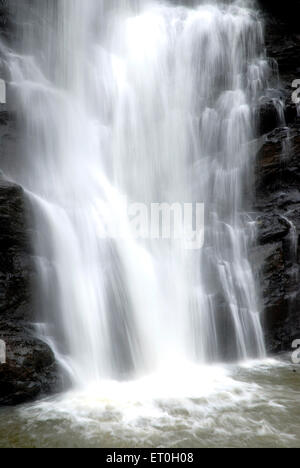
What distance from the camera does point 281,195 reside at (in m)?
10.2

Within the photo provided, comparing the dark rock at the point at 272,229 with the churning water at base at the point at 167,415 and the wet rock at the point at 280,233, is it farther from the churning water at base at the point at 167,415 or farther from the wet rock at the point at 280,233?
the churning water at base at the point at 167,415

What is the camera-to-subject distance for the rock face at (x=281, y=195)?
855 cm

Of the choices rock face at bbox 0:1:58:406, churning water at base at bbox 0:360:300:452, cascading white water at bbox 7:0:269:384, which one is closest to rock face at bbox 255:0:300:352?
cascading white water at bbox 7:0:269:384

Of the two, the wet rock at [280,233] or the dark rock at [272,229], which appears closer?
the wet rock at [280,233]

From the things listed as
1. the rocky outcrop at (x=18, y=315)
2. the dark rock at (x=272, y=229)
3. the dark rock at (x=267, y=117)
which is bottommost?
the rocky outcrop at (x=18, y=315)

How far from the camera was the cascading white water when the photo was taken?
275 inches

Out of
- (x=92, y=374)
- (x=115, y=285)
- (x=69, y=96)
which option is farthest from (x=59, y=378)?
(x=69, y=96)

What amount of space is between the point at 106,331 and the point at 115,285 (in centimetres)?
94

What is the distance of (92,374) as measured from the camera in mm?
6289

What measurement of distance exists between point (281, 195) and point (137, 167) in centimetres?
425

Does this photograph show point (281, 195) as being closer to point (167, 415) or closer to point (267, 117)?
point (267, 117)

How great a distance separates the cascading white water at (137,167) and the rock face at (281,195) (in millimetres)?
391

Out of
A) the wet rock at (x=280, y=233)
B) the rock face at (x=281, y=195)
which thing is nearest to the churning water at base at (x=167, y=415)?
the wet rock at (x=280, y=233)

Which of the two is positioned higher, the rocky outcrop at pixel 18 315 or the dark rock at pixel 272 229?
the dark rock at pixel 272 229
